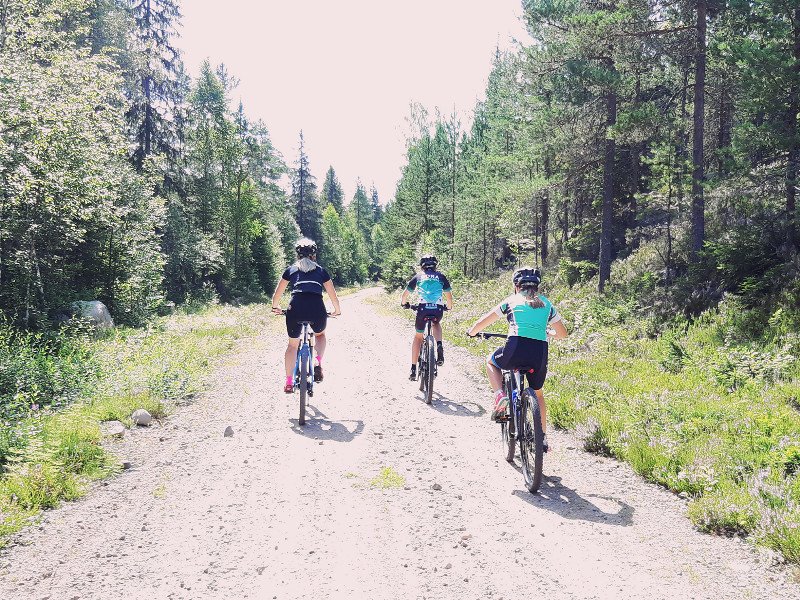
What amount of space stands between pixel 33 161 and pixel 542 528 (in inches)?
452

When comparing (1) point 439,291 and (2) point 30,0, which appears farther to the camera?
(2) point 30,0

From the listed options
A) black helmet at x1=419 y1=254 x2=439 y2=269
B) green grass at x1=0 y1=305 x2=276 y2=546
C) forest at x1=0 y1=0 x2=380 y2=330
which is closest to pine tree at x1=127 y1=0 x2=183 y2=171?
forest at x1=0 y1=0 x2=380 y2=330

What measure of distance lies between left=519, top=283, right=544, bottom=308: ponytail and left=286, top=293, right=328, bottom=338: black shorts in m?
3.38

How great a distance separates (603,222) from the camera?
18.7 metres

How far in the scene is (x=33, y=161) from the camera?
32.8ft

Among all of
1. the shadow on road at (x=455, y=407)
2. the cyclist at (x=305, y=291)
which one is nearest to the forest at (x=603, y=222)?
the shadow on road at (x=455, y=407)

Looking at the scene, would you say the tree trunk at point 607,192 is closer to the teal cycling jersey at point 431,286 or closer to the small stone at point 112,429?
the teal cycling jersey at point 431,286

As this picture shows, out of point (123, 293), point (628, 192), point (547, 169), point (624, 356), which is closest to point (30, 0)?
point (123, 293)

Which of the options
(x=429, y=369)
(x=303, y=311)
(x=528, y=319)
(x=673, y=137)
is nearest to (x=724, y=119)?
(x=673, y=137)

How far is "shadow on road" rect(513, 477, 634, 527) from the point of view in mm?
4816

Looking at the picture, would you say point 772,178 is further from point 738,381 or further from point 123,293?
point 123,293

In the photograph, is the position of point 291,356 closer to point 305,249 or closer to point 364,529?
point 305,249

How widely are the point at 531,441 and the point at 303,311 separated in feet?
13.5

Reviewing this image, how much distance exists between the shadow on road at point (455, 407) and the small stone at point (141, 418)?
467 cm
